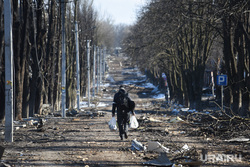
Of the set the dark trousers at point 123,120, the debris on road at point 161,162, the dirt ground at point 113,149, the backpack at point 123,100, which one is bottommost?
the dirt ground at point 113,149

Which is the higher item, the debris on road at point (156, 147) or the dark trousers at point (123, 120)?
the dark trousers at point (123, 120)

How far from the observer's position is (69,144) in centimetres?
1230

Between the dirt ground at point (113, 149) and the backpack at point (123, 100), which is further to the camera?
the backpack at point (123, 100)

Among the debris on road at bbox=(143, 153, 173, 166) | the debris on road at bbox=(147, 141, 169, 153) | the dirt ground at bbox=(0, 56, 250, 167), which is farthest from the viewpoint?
the debris on road at bbox=(147, 141, 169, 153)

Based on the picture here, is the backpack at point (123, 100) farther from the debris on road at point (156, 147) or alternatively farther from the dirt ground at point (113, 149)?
the debris on road at point (156, 147)

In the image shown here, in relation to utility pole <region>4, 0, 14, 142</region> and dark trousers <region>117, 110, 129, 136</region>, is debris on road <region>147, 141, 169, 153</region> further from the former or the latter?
utility pole <region>4, 0, 14, 142</region>

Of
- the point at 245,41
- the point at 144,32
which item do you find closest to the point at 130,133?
the point at 245,41

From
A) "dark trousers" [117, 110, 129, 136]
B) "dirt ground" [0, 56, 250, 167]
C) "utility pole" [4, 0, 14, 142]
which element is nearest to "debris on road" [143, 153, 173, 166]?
"dirt ground" [0, 56, 250, 167]

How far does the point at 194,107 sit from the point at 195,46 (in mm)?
4852

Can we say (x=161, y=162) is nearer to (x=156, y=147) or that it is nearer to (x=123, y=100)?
(x=156, y=147)

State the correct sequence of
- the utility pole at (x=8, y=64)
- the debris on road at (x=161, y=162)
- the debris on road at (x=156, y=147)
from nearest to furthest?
the debris on road at (x=161, y=162)
the debris on road at (x=156, y=147)
the utility pole at (x=8, y=64)

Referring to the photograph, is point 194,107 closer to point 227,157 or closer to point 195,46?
point 195,46

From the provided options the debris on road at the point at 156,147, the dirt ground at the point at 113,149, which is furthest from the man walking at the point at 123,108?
the debris on road at the point at 156,147

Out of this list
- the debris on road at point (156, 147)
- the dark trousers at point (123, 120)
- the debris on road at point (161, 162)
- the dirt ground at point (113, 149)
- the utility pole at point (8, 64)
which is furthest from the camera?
the dark trousers at point (123, 120)
